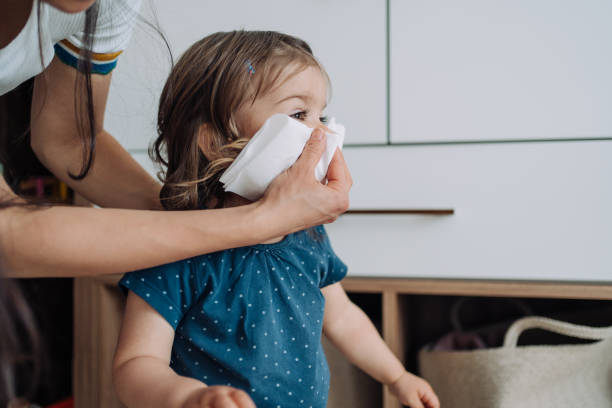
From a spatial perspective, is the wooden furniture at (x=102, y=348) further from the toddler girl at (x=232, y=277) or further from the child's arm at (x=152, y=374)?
the child's arm at (x=152, y=374)

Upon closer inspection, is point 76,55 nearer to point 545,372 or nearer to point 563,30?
point 563,30

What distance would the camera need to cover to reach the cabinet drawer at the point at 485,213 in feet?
2.46

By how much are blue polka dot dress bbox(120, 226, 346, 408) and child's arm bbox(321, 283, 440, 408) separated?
113 mm

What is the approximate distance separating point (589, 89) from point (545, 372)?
425 millimetres

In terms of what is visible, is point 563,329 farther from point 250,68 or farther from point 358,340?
point 250,68

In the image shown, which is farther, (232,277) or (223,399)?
(232,277)

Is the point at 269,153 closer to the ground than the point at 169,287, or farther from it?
farther from it

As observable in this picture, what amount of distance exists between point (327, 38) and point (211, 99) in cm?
29

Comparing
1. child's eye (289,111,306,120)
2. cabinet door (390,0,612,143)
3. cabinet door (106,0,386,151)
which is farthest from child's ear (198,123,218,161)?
cabinet door (390,0,612,143)

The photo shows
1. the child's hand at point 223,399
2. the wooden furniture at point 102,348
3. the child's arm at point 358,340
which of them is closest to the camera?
the child's hand at point 223,399

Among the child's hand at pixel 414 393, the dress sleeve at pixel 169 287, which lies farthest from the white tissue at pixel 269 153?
the child's hand at pixel 414 393

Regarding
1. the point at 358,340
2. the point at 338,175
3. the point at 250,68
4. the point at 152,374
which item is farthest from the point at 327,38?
the point at 152,374

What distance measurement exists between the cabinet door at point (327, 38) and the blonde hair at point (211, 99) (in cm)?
18

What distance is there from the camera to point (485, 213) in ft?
2.58
